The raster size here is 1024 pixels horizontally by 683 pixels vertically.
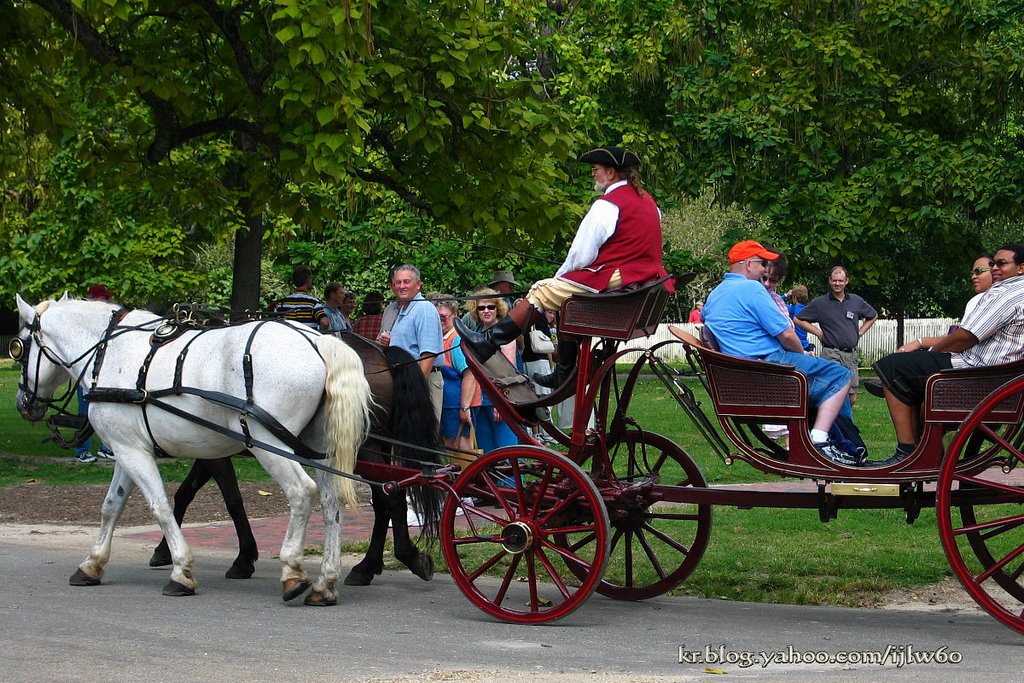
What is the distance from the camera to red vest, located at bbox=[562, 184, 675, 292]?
24.5 ft

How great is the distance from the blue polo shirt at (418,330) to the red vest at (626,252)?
9.57 feet

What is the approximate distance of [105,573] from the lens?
29.6ft

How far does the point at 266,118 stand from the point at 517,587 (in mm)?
6844

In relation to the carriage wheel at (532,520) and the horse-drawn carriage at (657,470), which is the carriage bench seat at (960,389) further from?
the carriage wheel at (532,520)

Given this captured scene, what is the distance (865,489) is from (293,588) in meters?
3.37

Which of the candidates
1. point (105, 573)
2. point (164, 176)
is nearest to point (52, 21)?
point (164, 176)

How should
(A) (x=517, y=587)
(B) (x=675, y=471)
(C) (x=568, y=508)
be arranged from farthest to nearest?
(B) (x=675, y=471) < (A) (x=517, y=587) < (C) (x=568, y=508)

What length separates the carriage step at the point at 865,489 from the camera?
22.2 feet

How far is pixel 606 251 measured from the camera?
7.52 metres

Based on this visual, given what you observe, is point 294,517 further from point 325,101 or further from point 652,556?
point 325,101

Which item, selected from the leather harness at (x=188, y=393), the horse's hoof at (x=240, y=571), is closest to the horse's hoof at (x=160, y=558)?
the horse's hoof at (x=240, y=571)

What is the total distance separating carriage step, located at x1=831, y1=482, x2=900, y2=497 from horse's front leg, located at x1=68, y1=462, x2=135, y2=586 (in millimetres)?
4536

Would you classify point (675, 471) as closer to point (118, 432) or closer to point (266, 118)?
point (266, 118)

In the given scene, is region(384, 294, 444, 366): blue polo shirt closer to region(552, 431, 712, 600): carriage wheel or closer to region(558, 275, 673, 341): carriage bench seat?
region(552, 431, 712, 600): carriage wheel
